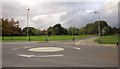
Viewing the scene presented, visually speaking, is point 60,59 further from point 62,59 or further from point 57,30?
point 57,30

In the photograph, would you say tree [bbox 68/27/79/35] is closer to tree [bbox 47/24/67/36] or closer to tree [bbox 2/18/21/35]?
tree [bbox 47/24/67/36]

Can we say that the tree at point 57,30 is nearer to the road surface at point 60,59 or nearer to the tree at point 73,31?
the tree at point 73,31

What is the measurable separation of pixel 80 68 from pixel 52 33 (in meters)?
127

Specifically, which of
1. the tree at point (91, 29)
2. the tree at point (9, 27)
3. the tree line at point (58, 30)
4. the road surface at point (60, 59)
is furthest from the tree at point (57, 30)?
the road surface at point (60, 59)

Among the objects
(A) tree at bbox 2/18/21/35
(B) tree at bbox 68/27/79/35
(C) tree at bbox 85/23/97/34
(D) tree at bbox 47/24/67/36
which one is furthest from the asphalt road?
(C) tree at bbox 85/23/97/34

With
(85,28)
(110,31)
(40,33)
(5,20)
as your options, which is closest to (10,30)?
(5,20)

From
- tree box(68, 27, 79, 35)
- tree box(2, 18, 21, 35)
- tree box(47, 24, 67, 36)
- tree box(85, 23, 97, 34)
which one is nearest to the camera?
tree box(2, 18, 21, 35)

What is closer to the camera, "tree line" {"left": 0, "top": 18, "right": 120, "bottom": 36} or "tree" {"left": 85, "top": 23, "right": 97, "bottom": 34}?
"tree line" {"left": 0, "top": 18, "right": 120, "bottom": 36}

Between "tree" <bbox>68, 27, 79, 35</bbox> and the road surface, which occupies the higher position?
"tree" <bbox>68, 27, 79, 35</bbox>

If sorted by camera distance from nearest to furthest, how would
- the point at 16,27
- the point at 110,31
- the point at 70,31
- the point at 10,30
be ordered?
the point at 10,30 → the point at 16,27 → the point at 110,31 → the point at 70,31

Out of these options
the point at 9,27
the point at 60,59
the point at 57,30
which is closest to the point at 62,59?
the point at 60,59

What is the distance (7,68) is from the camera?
10.8 metres

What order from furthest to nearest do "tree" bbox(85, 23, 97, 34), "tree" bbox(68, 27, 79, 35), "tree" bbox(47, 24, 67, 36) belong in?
1. "tree" bbox(85, 23, 97, 34)
2. "tree" bbox(68, 27, 79, 35)
3. "tree" bbox(47, 24, 67, 36)

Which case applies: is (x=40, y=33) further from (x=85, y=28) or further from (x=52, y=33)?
(x=85, y=28)
